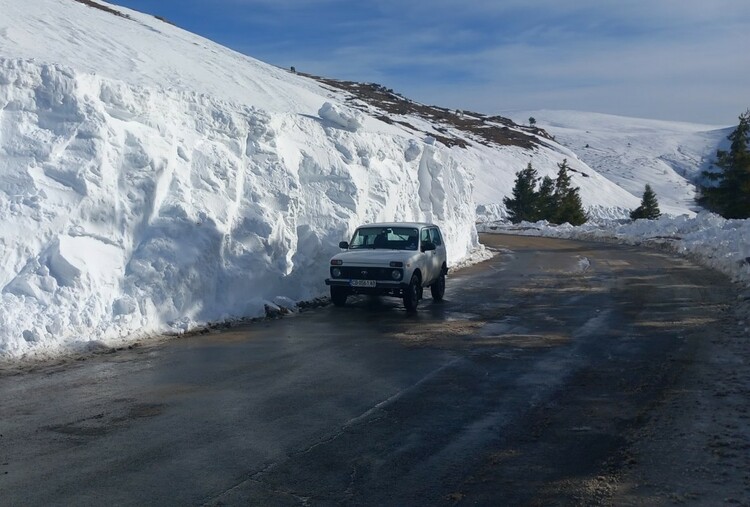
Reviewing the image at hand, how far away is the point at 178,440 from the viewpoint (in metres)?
6.73

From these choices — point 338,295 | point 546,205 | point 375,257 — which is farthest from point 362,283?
point 546,205

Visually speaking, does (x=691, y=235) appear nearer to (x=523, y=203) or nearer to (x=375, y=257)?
(x=375, y=257)

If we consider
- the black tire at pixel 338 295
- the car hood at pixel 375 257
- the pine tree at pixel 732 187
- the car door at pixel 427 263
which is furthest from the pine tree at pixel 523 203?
the black tire at pixel 338 295

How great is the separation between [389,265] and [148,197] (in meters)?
4.58

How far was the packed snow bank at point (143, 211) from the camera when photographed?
1153cm

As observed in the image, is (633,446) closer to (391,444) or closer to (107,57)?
(391,444)

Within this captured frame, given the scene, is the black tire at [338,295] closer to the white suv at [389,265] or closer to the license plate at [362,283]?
the white suv at [389,265]

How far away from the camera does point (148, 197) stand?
46.0ft

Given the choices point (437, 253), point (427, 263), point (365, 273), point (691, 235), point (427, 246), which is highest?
point (427, 246)

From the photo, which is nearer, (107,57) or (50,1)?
(107,57)

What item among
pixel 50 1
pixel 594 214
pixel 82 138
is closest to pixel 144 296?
pixel 82 138

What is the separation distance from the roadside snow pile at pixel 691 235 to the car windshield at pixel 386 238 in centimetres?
799

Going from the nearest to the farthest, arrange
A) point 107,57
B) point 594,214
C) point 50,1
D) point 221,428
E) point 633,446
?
point 633,446, point 221,428, point 107,57, point 50,1, point 594,214

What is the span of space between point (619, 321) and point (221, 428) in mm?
8650
